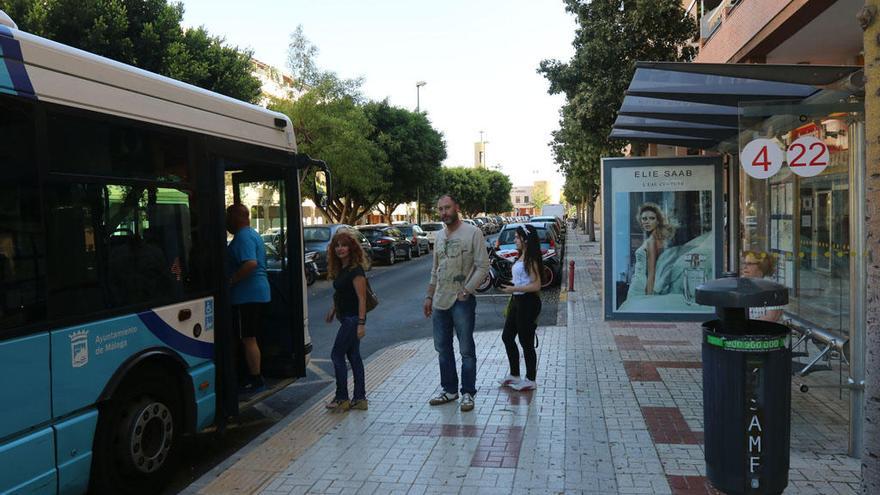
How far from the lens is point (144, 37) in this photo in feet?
51.9

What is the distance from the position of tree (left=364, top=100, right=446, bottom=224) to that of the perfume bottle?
28.7 m

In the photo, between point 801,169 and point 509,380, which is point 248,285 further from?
point 801,169

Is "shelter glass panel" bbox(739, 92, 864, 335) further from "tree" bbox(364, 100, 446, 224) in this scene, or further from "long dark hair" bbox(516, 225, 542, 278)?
"tree" bbox(364, 100, 446, 224)

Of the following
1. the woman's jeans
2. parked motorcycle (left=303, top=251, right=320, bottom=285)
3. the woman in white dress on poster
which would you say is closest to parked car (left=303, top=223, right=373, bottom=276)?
parked motorcycle (left=303, top=251, right=320, bottom=285)

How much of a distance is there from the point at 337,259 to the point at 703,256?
16.8ft

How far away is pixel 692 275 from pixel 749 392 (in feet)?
17.9

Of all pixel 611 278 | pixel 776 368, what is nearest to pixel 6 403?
pixel 776 368

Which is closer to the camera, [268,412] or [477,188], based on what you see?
[268,412]

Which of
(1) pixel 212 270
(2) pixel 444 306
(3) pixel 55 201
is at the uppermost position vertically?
(3) pixel 55 201

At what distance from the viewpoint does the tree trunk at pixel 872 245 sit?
10.4 feet

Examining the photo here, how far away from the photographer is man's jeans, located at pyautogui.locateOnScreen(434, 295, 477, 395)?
5.98m

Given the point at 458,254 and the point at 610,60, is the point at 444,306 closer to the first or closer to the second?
the point at 458,254

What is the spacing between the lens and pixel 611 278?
9289mm

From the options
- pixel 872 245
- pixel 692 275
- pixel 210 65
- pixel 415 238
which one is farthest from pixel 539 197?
pixel 872 245
